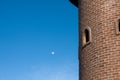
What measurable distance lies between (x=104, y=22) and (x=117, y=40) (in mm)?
1067

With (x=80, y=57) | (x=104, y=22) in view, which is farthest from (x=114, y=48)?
(x=80, y=57)

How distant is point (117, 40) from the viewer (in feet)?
49.1

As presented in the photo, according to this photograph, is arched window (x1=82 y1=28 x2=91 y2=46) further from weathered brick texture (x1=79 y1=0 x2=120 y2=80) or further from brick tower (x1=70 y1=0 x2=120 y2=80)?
weathered brick texture (x1=79 y1=0 x2=120 y2=80)

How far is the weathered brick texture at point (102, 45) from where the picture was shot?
48.8 feet

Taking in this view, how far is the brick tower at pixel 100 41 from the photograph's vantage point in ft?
48.9

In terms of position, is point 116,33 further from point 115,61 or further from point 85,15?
point 85,15

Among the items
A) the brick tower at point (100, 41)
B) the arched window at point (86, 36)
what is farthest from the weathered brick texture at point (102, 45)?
the arched window at point (86, 36)

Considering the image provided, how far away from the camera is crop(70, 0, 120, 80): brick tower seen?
14.9 m

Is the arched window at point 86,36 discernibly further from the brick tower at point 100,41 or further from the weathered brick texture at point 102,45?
the weathered brick texture at point 102,45

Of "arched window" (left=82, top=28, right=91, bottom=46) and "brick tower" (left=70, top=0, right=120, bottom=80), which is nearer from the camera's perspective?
"brick tower" (left=70, top=0, right=120, bottom=80)

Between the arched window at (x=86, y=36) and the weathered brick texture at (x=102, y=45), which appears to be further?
the arched window at (x=86, y=36)

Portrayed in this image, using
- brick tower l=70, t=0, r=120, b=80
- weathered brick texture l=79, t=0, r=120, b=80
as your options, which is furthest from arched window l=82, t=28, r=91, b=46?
weathered brick texture l=79, t=0, r=120, b=80

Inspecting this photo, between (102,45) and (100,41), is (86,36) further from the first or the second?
(102,45)

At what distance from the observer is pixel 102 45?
50.5ft
